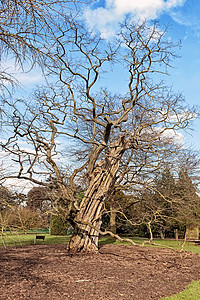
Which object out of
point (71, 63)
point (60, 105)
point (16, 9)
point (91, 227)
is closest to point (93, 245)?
point (91, 227)

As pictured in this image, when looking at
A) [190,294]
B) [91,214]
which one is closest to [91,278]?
[190,294]

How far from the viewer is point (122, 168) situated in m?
11.2

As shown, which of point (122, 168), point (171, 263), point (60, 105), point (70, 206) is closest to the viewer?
point (171, 263)

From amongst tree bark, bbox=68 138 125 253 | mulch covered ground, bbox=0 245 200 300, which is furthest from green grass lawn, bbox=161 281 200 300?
tree bark, bbox=68 138 125 253

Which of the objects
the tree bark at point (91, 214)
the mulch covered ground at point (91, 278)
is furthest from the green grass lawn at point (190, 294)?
the tree bark at point (91, 214)

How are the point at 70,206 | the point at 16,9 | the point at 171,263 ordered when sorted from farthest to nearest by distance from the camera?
the point at 70,206 → the point at 171,263 → the point at 16,9

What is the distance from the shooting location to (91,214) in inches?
307

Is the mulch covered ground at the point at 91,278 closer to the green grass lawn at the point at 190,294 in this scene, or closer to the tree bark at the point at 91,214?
the green grass lawn at the point at 190,294

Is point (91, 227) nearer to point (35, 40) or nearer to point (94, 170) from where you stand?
point (94, 170)

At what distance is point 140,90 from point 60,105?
275 centimetres

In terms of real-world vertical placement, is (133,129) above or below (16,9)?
above

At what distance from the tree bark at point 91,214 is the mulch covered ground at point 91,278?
0.80 metres

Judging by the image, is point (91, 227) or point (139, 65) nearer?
point (91, 227)

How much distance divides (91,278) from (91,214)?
3055mm
